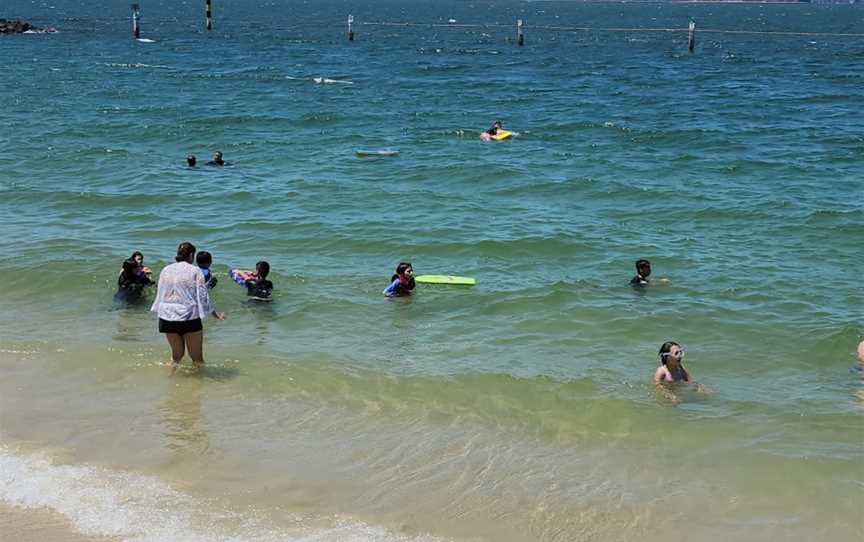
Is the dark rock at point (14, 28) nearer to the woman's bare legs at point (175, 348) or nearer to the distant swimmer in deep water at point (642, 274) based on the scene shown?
the distant swimmer in deep water at point (642, 274)

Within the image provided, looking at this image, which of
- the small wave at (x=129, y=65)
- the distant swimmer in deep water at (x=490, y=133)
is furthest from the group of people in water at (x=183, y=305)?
the small wave at (x=129, y=65)

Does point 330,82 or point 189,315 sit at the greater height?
point 330,82

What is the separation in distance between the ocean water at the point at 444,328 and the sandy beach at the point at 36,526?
0.57ft

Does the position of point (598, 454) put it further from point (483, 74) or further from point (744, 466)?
point (483, 74)

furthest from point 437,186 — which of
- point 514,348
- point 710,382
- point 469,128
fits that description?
point 710,382

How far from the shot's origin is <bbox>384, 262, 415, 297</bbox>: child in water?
47.5 ft

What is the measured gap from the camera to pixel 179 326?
10.5 metres

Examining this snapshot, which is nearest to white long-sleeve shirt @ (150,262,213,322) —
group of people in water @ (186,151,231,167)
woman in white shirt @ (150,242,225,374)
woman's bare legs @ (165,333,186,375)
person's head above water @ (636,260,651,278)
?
woman in white shirt @ (150,242,225,374)

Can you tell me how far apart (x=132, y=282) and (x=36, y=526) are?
6750 millimetres

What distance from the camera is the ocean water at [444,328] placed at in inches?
332

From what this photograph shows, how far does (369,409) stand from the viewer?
10.4m

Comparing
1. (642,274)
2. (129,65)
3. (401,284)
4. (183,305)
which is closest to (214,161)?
(401,284)

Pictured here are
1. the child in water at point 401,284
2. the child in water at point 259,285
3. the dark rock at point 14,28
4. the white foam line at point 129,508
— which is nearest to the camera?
the white foam line at point 129,508

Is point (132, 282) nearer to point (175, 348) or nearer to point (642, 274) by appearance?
point (175, 348)
